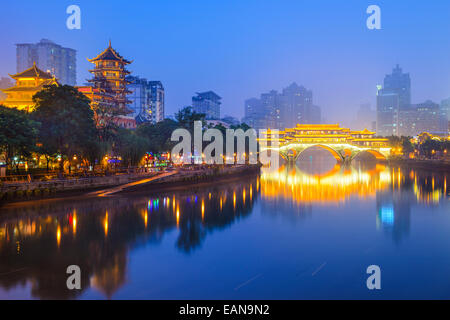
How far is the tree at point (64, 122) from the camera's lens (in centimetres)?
2566

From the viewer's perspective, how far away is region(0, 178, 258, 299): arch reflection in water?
37.1 feet

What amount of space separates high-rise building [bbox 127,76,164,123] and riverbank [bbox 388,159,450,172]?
63.9 m

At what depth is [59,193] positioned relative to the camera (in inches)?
957

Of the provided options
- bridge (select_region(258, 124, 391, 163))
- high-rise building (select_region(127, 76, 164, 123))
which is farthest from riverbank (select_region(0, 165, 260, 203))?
high-rise building (select_region(127, 76, 164, 123))

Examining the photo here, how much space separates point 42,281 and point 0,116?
50.0ft

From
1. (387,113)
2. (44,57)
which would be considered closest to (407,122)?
(387,113)

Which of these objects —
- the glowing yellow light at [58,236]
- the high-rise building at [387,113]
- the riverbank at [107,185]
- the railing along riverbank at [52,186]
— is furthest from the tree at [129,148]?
the high-rise building at [387,113]

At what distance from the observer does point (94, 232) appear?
16.9 meters

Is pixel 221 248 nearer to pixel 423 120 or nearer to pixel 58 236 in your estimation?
pixel 58 236

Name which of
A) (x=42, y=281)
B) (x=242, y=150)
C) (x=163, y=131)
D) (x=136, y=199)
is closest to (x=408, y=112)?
(x=242, y=150)

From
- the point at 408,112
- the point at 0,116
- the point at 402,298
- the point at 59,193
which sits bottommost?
the point at 402,298

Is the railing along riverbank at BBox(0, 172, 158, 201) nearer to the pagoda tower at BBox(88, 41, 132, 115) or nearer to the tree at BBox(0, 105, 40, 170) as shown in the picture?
the tree at BBox(0, 105, 40, 170)

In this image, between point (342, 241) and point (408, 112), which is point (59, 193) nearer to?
point (342, 241)
